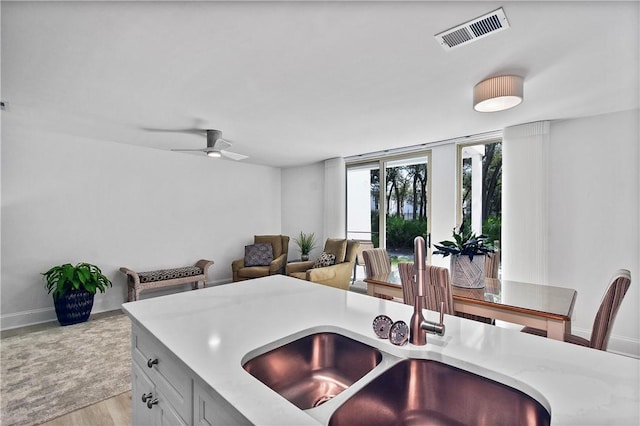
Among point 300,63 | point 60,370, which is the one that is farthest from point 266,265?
point 300,63

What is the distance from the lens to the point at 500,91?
2.18m

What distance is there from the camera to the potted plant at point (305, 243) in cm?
563

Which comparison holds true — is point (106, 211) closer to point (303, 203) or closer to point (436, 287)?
point (303, 203)

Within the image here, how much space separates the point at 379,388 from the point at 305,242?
4.96m

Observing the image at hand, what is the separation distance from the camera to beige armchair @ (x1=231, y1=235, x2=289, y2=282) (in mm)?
4918

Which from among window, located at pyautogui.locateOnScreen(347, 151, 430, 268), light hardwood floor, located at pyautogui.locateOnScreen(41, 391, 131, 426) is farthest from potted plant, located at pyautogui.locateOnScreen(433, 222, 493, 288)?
light hardwood floor, located at pyautogui.locateOnScreen(41, 391, 131, 426)

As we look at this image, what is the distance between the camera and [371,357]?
981 millimetres

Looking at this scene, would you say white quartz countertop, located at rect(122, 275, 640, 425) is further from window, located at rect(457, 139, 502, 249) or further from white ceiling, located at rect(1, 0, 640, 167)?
window, located at rect(457, 139, 502, 249)

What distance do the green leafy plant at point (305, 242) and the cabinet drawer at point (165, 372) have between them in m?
4.41

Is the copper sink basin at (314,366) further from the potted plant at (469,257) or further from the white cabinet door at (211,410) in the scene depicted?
the potted plant at (469,257)

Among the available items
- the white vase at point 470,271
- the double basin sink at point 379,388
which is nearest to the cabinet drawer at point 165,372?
the double basin sink at point 379,388

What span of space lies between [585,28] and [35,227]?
5.63 m

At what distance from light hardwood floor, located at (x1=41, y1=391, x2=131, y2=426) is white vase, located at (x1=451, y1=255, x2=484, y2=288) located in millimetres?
2593

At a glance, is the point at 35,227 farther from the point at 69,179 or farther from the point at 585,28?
the point at 585,28
